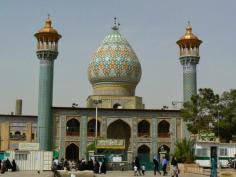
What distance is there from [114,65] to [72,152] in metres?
9.75

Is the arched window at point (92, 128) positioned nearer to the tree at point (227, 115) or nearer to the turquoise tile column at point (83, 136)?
the turquoise tile column at point (83, 136)

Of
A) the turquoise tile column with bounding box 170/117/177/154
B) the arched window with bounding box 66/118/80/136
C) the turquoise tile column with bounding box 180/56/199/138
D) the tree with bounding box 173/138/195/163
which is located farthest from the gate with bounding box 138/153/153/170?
the arched window with bounding box 66/118/80/136

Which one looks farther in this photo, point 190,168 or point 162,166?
point 190,168

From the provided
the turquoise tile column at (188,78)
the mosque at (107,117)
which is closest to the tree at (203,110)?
the mosque at (107,117)

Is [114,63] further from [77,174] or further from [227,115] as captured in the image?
[77,174]

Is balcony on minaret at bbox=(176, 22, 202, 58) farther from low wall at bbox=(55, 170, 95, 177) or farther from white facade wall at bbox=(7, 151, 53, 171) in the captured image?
low wall at bbox=(55, 170, 95, 177)

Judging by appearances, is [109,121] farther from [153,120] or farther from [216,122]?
[216,122]

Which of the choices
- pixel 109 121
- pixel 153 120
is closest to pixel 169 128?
pixel 153 120

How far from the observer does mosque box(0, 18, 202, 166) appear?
4541 cm

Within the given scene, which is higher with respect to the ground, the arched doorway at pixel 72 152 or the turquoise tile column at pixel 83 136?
the turquoise tile column at pixel 83 136

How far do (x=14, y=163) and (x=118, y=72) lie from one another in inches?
824

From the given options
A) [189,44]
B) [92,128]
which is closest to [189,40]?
[189,44]

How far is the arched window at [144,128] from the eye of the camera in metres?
47.3

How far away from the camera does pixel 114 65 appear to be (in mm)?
51469
